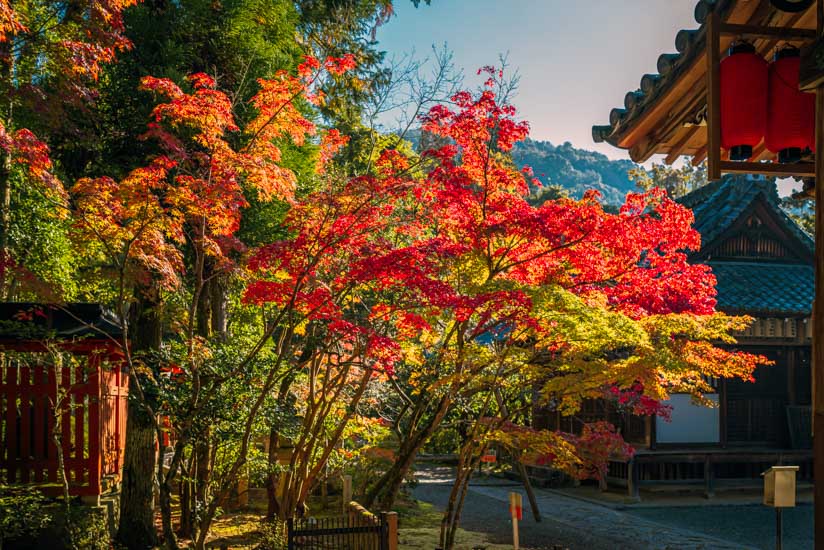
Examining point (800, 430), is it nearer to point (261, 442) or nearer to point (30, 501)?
point (261, 442)

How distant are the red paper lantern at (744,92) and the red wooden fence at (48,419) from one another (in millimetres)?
7777

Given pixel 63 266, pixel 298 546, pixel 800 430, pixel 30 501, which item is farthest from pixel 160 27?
pixel 800 430

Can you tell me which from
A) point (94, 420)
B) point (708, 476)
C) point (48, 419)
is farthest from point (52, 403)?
point (708, 476)

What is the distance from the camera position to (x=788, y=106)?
4.10 m

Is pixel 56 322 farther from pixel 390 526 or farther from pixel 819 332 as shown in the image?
pixel 819 332

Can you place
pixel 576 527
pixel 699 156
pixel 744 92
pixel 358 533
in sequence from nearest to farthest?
pixel 744 92 → pixel 699 156 → pixel 358 533 → pixel 576 527

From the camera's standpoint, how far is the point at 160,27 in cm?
1245

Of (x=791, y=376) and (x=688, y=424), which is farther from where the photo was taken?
(x=791, y=376)

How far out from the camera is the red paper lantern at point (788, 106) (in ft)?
13.4

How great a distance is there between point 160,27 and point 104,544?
8043mm

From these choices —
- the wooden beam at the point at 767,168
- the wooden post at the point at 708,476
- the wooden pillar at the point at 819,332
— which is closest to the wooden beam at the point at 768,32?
the wooden pillar at the point at 819,332

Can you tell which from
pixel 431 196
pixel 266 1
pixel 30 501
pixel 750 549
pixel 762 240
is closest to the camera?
pixel 30 501

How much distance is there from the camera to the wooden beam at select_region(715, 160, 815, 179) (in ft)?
13.1

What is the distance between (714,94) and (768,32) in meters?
0.42
